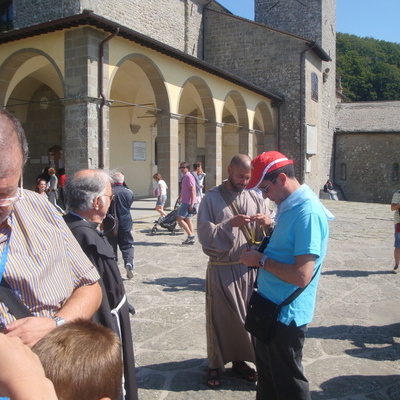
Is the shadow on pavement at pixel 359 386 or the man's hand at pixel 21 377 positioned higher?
the man's hand at pixel 21 377

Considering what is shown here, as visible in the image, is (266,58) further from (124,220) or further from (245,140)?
(124,220)

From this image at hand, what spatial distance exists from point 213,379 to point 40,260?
6.61 feet

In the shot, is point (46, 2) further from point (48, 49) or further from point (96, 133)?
point (96, 133)

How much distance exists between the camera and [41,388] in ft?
2.95

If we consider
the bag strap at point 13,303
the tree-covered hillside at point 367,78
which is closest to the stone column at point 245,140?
the bag strap at point 13,303

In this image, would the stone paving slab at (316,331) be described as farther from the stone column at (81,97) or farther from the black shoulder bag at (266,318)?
the stone column at (81,97)

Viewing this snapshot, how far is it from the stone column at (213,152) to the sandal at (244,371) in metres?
13.5

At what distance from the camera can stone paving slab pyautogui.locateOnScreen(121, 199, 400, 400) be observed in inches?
120

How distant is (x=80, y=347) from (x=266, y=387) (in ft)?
5.36

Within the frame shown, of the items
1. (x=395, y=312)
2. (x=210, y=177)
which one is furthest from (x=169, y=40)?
(x=395, y=312)

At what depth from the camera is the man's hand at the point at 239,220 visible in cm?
288

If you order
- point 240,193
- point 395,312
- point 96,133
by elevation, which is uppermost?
point 96,133

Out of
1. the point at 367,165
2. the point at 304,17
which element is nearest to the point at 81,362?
the point at 304,17

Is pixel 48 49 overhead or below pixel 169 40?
below
